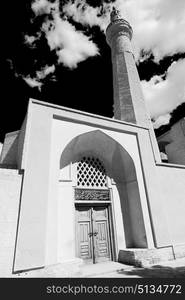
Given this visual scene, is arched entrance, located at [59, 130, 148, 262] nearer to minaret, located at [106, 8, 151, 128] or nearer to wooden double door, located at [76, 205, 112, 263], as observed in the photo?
wooden double door, located at [76, 205, 112, 263]

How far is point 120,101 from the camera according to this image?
33.9ft

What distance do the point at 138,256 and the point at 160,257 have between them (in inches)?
29.8

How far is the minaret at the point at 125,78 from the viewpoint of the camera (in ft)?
32.6

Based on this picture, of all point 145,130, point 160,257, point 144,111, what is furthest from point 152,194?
point 144,111

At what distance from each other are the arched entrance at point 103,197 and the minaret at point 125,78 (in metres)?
3.49

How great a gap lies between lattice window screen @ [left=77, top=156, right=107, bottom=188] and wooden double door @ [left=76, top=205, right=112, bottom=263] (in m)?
0.73

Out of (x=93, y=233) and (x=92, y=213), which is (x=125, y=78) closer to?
(x=92, y=213)

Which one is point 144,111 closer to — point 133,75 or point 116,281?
point 133,75

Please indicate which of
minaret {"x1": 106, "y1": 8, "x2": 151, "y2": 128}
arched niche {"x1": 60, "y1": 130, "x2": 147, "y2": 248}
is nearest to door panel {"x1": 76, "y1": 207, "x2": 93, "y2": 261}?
arched niche {"x1": 60, "y1": 130, "x2": 147, "y2": 248}

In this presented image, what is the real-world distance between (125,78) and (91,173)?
669 centimetres

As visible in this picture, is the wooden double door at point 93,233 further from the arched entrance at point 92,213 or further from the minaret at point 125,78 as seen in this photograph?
the minaret at point 125,78

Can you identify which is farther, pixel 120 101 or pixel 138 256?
Result: pixel 120 101

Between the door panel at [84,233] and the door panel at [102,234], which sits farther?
the door panel at [102,234]

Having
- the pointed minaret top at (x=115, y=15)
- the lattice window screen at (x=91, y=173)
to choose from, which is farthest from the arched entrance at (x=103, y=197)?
the pointed minaret top at (x=115, y=15)
